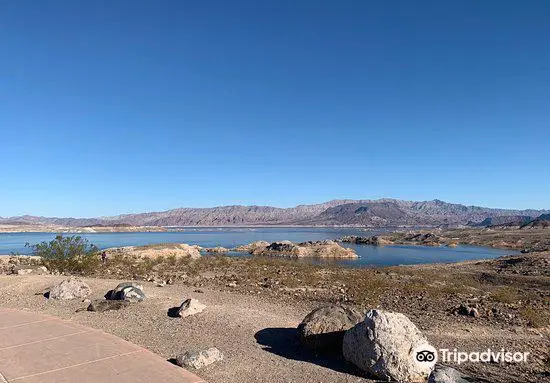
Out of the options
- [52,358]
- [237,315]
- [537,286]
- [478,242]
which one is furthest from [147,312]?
[478,242]

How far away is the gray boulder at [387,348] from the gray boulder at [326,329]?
99 cm

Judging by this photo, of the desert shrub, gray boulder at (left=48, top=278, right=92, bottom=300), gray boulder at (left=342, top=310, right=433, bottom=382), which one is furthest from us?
the desert shrub

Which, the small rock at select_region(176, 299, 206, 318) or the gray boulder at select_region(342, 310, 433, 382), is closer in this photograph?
the gray boulder at select_region(342, 310, 433, 382)

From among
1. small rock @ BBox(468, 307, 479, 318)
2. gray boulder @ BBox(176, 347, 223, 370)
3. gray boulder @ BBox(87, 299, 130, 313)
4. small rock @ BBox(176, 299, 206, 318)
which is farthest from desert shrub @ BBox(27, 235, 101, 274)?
small rock @ BBox(468, 307, 479, 318)

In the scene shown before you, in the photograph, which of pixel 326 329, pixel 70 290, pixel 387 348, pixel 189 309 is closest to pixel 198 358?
pixel 326 329

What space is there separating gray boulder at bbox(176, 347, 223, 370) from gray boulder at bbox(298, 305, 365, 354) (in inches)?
83.2

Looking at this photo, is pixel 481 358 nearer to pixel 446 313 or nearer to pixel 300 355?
pixel 300 355

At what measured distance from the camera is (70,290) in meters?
15.6

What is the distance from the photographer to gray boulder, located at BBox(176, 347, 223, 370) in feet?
27.8

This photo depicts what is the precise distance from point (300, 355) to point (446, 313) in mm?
7515

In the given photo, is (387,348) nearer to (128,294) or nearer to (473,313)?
(473,313)

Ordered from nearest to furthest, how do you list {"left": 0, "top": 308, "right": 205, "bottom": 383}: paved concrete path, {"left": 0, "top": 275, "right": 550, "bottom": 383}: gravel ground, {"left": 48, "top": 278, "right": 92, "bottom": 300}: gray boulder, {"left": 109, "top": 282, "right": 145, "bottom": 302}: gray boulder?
1. {"left": 0, "top": 308, "right": 205, "bottom": 383}: paved concrete path
2. {"left": 0, "top": 275, "right": 550, "bottom": 383}: gravel ground
3. {"left": 109, "top": 282, "right": 145, "bottom": 302}: gray boulder
4. {"left": 48, "top": 278, "right": 92, "bottom": 300}: gray boulder

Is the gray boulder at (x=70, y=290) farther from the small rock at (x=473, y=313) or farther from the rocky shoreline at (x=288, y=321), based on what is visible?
the small rock at (x=473, y=313)

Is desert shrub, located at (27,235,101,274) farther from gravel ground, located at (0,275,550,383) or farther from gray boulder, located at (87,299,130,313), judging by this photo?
gray boulder, located at (87,299,130,313)
